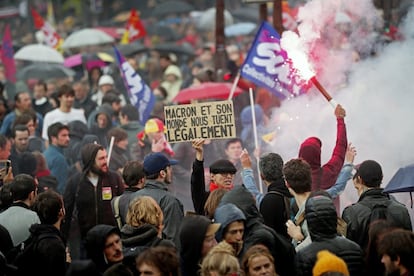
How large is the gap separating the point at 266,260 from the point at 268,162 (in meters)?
2.04

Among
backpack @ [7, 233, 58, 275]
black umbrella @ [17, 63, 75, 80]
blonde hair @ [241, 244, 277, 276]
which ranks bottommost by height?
black umbrella @ [17, 63, 75, 80]

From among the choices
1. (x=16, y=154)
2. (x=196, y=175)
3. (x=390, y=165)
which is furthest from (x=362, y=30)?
(x=196, y=175)

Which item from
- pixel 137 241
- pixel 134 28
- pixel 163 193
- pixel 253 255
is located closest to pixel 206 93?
pixel 163 193

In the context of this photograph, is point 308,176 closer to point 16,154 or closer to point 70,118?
point 16,154

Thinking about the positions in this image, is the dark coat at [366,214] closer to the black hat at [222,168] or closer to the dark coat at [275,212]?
the dark coat at [275,212]

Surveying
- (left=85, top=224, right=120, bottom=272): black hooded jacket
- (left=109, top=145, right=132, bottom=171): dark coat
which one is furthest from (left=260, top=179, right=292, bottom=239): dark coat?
(left=109, top=145, right=132, bottom=171): dark coat

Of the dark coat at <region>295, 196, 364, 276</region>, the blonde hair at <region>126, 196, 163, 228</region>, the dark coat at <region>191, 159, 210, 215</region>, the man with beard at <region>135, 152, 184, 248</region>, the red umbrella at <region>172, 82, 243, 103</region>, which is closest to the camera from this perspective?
the dark coat at <region>295, 196, 364, 276</region>

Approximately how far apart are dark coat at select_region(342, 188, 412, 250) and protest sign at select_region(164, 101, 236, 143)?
2.01m

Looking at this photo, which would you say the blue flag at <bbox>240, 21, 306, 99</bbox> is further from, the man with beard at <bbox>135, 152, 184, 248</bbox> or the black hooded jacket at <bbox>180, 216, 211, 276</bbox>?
the black hooded jacket at <bbox>180, 216, 211, 276</bbox>

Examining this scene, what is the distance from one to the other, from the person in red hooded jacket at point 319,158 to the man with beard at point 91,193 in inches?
74.0

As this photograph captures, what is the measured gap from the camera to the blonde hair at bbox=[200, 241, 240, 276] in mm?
7953

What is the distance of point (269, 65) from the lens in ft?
46.8

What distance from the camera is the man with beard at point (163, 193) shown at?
10.1m

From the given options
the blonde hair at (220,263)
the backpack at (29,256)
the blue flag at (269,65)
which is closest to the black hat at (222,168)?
the backpack at (29,256)
